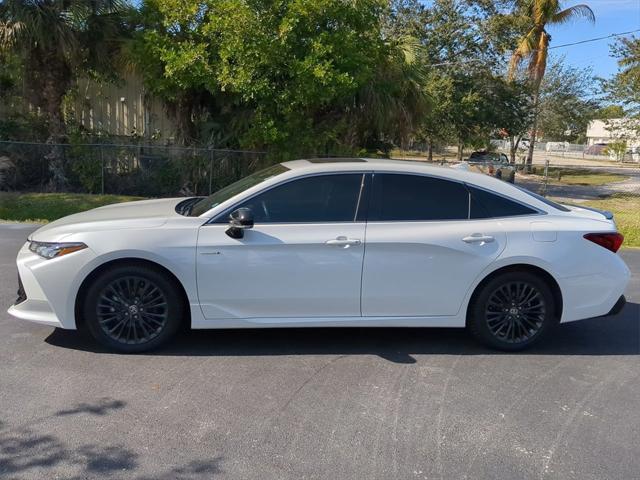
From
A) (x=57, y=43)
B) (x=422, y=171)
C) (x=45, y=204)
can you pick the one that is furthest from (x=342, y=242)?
(x=57, y=43)

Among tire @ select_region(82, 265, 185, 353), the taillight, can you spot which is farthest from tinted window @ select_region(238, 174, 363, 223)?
the taillight

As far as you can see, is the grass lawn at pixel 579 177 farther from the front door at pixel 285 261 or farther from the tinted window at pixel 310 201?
the front door at pixel 285 261

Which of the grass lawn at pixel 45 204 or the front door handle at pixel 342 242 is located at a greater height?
the front door handle at pixel 342 242

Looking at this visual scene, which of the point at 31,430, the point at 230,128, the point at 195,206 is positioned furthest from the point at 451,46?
the point at 31,430

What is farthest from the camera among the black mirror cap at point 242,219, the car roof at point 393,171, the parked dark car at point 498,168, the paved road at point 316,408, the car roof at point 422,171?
the parked dark car at point 498,168

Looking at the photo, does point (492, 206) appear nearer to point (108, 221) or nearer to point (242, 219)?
point (242, 219)

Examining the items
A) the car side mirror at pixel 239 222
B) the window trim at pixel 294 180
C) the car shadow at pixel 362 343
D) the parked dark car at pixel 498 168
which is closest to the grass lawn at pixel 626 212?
the parked dark car at pixel 498 168

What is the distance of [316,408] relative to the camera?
4.09m

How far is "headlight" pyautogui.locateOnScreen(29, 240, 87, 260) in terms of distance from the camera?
470 centimetres

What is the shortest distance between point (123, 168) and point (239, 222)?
12017mm

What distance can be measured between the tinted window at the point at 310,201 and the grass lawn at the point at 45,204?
28.7ft

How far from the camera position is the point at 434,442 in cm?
371

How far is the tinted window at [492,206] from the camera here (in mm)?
5141

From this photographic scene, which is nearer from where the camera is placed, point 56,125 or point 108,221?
point 108,221
